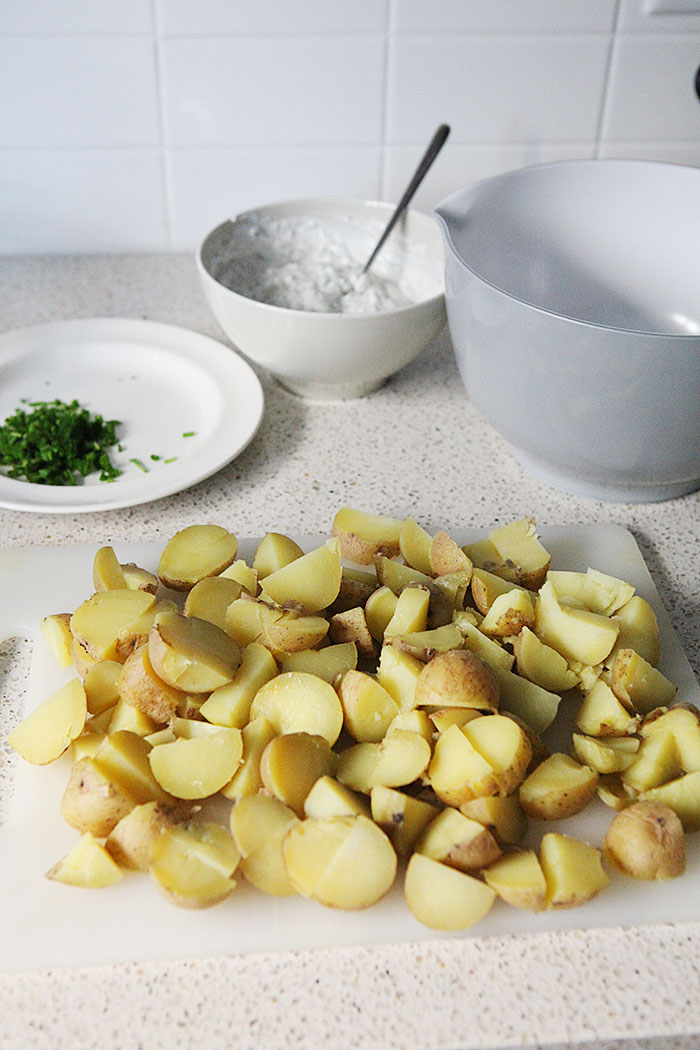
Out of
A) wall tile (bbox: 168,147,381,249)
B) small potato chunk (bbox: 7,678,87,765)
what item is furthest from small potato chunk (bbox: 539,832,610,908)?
wall tile (bbox: 168,147,381,249)

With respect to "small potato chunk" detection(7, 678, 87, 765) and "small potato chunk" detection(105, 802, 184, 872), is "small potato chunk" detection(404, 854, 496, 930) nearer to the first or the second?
"small potato chunk" detection(105, 802, 184, 872)

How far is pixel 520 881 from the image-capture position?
611 millimetres

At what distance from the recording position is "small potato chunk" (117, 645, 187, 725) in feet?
2.29

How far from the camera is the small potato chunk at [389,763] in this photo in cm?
65

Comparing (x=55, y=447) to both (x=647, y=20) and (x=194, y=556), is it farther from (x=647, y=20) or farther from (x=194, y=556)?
(x=647, y=20)

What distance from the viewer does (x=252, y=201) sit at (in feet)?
4.59

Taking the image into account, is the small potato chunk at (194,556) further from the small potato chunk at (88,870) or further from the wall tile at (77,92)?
the wall tile at (77,92)

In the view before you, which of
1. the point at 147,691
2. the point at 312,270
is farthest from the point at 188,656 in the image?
the point at 312,270

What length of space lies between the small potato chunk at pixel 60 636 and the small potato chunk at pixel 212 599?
0.10 meters

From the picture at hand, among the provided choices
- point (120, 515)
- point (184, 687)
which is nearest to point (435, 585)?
point (184, 687)

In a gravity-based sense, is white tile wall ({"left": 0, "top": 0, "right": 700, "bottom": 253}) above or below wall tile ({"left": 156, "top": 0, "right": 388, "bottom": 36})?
below

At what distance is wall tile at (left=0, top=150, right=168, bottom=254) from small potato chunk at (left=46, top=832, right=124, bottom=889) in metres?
1.02

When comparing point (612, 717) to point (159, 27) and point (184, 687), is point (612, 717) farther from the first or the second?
point (159, 27)

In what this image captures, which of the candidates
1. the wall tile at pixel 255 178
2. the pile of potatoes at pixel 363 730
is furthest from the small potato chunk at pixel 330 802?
the wall tile at pixel 255 178
